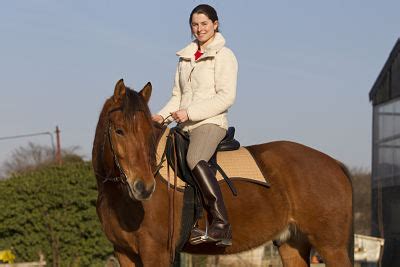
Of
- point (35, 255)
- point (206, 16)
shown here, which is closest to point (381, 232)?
point (35, 255)

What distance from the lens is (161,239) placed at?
711cm

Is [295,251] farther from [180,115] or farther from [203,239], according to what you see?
[180,115]

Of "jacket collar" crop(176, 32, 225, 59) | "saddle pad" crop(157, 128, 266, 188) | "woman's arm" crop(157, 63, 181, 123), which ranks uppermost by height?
"jacket collar" crop(176, 32, 225, 59)

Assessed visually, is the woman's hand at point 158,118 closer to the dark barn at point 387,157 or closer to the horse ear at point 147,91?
the horse ear at point 147,91

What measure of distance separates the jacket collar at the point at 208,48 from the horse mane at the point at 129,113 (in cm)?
101

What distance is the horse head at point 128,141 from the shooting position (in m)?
6.49

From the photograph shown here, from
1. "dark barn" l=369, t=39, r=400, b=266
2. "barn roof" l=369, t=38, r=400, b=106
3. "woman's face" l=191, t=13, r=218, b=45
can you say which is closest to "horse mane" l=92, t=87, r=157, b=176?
"woman's face" l=191, t=13, r=218, b=45

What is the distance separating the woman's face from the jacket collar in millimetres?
74

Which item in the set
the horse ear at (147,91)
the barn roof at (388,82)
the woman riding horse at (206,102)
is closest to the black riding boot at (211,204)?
the woman riding horse at (206,102)

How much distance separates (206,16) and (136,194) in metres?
2.02

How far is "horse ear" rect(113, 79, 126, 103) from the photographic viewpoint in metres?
6.81

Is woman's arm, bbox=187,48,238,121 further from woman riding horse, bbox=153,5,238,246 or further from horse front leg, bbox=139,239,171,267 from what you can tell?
horse front leg, bbox=139,239,171,267

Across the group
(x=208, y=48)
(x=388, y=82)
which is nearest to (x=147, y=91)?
(x=208, y=48)

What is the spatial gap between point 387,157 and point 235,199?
→ 1183 cm
